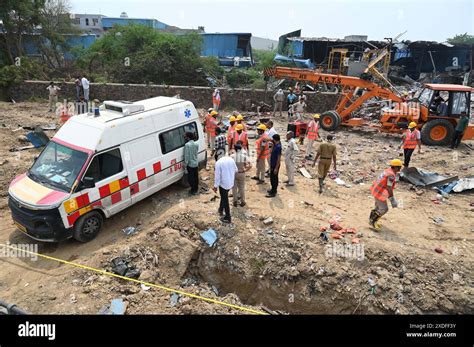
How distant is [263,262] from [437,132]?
31.8ft

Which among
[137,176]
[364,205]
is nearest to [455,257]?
[364,205]

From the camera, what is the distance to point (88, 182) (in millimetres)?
5914

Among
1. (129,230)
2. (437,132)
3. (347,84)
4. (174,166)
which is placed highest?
(347,84)

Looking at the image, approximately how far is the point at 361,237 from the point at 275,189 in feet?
7.54

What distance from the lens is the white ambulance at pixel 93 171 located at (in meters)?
5.86

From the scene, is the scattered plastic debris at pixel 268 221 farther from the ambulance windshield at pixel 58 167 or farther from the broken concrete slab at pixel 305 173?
the ambulance windshield at pixel 58 167

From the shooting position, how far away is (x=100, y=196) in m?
6.25

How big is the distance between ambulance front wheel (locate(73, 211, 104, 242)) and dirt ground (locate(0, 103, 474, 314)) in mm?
182

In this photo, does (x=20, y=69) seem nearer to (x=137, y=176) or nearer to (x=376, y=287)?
(x=137, y=176)

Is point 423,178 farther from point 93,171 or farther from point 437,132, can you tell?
point 93,171

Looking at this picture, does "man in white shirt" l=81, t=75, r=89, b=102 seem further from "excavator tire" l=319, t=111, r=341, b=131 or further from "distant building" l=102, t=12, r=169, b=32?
"distant building" l=102, t=12, r=169, b=32

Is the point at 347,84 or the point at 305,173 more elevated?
the point at 347,84

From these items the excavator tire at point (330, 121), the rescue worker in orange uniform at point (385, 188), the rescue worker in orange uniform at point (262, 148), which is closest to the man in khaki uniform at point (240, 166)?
the rescue worker in orange uniform at point (262, 148)

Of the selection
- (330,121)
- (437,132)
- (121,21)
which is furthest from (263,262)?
(121,21)
